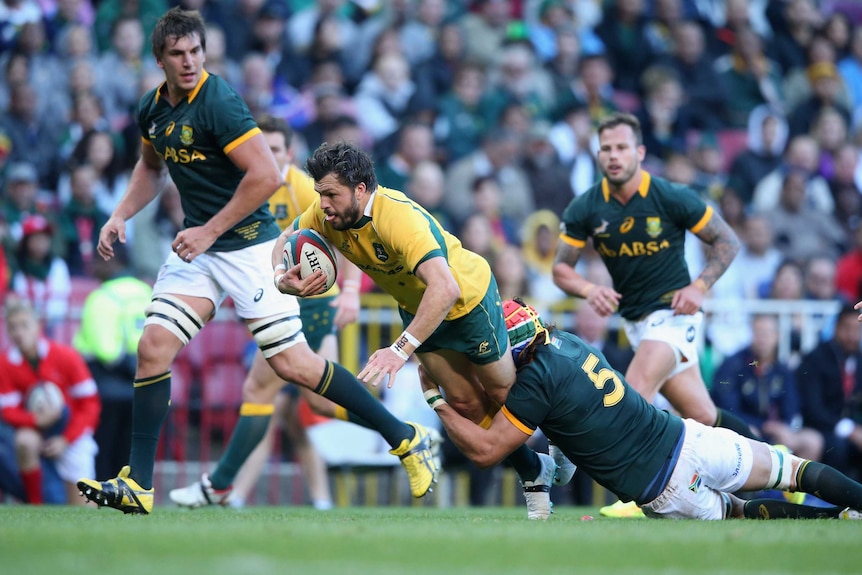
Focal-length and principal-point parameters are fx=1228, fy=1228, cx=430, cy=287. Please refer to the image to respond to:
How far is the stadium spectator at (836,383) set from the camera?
11.3 meters

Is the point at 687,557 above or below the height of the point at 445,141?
below

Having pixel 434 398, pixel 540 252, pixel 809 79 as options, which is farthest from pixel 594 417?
pixel 809 79

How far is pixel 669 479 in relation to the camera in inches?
253

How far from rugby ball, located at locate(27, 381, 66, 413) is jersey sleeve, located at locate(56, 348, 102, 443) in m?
0.10

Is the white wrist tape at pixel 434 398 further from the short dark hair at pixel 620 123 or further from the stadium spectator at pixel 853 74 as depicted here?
the stadium spectator at pixel 853 74

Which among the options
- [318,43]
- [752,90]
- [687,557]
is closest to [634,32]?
[752,90]

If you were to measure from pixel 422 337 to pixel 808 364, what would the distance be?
6.55 metres

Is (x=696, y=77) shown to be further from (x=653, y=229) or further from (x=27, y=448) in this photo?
(x=27, y=448)

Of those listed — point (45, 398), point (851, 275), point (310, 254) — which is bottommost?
point (45, 398)

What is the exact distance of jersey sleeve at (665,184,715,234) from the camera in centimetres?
840

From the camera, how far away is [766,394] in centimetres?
1118

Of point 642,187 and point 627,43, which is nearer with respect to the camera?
point 642,187

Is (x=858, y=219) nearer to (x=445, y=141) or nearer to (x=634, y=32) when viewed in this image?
(x=634, y=32)

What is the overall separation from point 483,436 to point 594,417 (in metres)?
0.59
